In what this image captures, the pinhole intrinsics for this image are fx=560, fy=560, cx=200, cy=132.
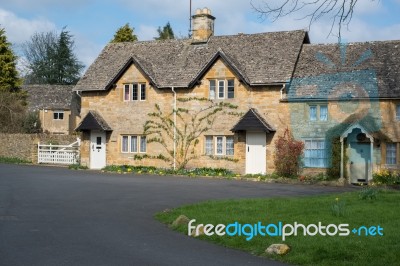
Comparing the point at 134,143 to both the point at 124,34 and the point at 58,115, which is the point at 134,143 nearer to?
the point at 124,34

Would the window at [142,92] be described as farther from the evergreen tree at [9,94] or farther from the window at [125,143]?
the evergreen tree at [9,94]

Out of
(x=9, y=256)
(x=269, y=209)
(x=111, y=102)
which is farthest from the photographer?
(x=111, y=102)

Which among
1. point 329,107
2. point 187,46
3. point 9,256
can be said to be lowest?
point 9,256

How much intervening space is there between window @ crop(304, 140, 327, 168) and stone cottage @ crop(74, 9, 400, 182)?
54 mm

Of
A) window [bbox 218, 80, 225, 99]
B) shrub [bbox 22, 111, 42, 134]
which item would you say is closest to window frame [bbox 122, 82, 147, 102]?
window [bbox 218, 80, 225, 99]

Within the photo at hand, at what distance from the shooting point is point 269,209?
49.4 feet

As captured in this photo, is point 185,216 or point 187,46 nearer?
point 185,216

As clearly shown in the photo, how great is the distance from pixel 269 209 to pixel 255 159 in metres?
16.8

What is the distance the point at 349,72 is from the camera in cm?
3112

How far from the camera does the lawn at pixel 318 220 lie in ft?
32.6

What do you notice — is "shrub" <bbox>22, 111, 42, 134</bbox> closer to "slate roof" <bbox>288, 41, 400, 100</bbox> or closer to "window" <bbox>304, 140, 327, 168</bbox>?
"slate roof" <bbox>288, 41, 400, 100</bbox>

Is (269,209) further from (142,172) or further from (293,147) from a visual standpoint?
(142,172)

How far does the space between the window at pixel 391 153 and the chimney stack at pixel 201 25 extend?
1383 centimetres

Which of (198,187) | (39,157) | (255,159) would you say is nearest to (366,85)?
(255,159)
